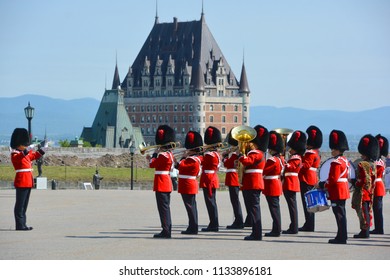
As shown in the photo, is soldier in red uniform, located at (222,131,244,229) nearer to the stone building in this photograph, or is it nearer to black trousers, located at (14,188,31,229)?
black trousers, located at (14,188,31,229)

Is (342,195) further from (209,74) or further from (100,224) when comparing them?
(209,74)

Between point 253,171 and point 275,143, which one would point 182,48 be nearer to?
point 275,143

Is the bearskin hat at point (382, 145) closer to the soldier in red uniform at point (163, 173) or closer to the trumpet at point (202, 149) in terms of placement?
the trumpet at point (202, 149)

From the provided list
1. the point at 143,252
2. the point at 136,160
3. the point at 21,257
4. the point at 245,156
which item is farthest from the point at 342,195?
the point at 136,160

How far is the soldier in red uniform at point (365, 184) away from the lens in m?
18.0

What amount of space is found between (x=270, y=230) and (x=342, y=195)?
265 cm

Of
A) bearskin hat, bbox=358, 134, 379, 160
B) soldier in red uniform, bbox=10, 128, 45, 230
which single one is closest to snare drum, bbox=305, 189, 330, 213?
bearskin hat, bbox=358, 134, 379, 160

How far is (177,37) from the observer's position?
16588cm

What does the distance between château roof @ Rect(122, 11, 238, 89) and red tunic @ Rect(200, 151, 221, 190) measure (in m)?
145

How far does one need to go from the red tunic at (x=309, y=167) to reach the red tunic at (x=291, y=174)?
5.2 inches

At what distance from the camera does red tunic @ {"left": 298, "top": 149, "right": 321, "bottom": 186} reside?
19.1 meters

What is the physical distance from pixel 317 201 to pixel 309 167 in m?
1.87

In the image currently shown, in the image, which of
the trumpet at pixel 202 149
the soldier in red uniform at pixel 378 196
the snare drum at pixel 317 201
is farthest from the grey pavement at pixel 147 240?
the trumpet at pixel 202 149

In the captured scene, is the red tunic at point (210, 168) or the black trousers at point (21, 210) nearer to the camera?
the black trousers at point (21, 210)
